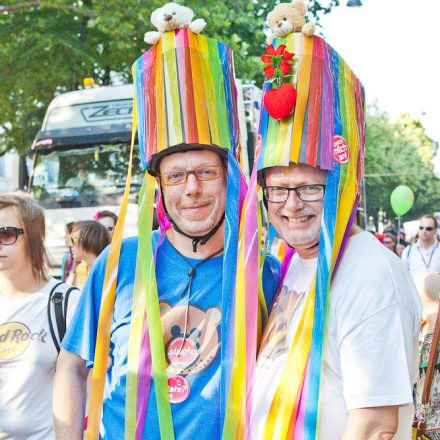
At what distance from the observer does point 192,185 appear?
2326 millimetres

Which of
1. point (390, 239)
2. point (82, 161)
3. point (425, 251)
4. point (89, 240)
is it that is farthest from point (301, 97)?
point (390, 239)

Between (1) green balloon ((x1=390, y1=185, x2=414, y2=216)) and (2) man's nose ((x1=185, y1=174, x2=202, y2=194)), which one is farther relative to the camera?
(1) green balloon ((x1=390, y1=185, x2=414, y2=216))

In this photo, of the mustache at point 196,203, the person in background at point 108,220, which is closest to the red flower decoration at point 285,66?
the mustache at point 196,203

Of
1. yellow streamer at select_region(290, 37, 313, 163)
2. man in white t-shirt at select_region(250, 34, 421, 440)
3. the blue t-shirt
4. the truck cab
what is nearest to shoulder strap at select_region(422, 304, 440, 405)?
the blue t-shirt

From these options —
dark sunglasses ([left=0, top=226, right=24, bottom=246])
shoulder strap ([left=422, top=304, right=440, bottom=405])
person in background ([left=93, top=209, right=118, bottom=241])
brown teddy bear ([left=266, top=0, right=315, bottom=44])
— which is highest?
brown teddy bear ([left=266, top=0, right=315, bottom=44])

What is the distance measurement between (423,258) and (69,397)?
6225 mm

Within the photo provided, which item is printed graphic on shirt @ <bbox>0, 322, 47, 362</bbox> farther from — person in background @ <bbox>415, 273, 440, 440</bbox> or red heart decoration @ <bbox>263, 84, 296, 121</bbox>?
person in background @ <bbox>415, 273, 440, 440</bbox>

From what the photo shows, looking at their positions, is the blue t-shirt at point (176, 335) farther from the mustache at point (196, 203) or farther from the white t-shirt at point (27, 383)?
the white t-shirt at point (27, 383)

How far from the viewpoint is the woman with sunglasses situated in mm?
2736

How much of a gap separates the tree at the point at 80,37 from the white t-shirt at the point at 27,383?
8408 mm

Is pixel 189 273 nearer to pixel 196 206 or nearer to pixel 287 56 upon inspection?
pixel 196 206

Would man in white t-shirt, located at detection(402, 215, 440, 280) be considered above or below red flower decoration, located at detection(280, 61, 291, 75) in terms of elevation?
below

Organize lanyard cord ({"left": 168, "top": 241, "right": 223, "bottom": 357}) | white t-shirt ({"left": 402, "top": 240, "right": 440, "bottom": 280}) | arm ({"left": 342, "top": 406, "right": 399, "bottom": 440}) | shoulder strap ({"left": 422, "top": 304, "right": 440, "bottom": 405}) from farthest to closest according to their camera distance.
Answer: white t-shirt ({"left": 402, "top": 240, "right": 440, "bottom": 280})
shoulder strap ({"left": 422, "top": 304, "right": 440, "bottom": 405})
lanyard cord ({"left": 168, "top": 241, "right": 223, "bottom": 357})
arm ({"left": 342, "top": 406, "right": 399, "bottom": 440})

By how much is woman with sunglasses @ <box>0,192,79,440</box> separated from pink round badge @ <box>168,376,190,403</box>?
28.1 inches
